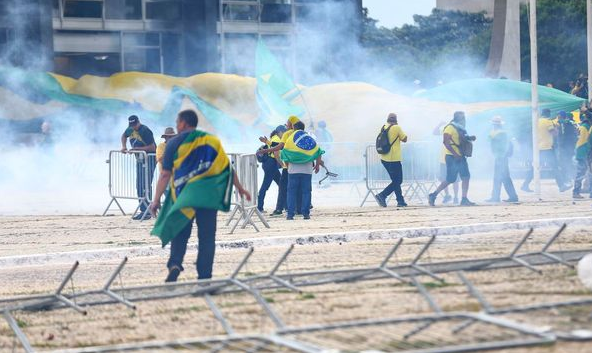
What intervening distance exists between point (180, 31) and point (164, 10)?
945 millimetres

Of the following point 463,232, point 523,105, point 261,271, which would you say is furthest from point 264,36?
point 261,271

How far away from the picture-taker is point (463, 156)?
22.4 metres

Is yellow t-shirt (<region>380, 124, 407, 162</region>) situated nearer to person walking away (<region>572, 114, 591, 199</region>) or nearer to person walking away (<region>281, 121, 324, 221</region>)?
person walking away (<region>281, 121, 324, 221</region>)

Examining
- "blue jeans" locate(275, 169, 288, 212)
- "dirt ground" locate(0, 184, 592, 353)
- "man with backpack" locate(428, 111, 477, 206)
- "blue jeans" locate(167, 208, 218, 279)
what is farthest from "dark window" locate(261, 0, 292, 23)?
"blue jeans" locate(167, 208, 218, 279)

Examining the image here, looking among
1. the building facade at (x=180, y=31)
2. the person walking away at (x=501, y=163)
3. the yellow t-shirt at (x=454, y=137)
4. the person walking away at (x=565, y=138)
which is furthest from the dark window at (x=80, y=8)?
the yellow t-shirt at (x=454, y=137)

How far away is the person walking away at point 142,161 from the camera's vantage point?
70.0ft

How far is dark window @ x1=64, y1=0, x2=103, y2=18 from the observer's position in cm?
4538

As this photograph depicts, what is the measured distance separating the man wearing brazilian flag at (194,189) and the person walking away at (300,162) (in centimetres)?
797

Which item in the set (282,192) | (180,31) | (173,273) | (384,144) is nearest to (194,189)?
(173,273)

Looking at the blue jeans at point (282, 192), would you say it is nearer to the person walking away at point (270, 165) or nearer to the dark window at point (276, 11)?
the person walking away at point (270, 165)

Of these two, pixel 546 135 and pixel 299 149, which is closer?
pixel 299 149

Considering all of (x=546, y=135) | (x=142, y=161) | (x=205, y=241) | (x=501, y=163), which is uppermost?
(x=546, y=135)

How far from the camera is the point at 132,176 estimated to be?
73.0ft

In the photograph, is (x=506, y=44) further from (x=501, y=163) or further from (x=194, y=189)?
(x=194, y=189)
